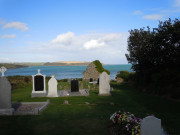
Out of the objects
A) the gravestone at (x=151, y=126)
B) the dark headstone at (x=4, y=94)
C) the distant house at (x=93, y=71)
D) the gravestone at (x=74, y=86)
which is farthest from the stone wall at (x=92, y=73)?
the gravestone at (x=151, y=126)

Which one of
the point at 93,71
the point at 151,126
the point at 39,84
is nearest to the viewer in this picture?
the point at 151,126

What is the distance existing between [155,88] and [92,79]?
50.9 ft

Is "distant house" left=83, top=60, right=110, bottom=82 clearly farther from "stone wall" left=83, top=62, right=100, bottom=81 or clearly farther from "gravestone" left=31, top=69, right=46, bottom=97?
"gravestone" left=31, top=69, right=46, bottom=97

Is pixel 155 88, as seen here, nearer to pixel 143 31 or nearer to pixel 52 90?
pixel 143 31

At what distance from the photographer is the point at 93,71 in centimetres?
3266

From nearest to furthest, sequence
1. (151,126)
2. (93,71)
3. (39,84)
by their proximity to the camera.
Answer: (151,126) → (39,84) → (93,71)

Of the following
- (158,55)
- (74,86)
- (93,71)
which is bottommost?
(74,86)

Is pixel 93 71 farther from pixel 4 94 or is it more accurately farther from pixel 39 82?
pixel 4 94

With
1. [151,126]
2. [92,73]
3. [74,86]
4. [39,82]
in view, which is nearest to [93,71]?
[92,73]

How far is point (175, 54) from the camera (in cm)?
1722

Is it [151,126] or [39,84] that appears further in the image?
[39,84]

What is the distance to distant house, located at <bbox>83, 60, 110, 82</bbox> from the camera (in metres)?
32.2

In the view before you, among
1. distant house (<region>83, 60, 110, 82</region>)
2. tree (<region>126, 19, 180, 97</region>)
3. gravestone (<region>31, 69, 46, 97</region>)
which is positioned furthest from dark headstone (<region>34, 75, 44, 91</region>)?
distant house (<region>83, 60, 110, 82</region>)

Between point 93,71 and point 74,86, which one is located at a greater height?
point 93,71
